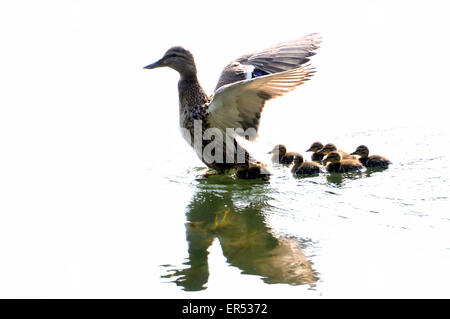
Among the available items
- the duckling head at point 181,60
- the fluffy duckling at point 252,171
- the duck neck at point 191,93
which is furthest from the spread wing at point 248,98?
the duckling head at point 181,60

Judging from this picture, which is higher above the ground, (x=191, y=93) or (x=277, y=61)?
(x=277, y=61)

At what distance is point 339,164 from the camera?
15.0ft

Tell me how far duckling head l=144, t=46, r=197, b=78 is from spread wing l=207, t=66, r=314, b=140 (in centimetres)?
57

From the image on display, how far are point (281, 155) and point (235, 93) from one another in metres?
1.54

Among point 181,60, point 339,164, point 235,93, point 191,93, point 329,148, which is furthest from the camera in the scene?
point 329,148

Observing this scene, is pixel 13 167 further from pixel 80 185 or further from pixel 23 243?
pixel 23 243

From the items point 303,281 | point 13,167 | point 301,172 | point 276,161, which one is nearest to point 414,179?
point 301,172

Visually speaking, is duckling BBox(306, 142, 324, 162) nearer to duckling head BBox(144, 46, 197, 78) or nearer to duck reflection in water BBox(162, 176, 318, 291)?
duck reflection in water BBox(162, 176, 318, 291)

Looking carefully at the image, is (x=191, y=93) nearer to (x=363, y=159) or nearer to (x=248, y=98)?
(x=248, y=98)

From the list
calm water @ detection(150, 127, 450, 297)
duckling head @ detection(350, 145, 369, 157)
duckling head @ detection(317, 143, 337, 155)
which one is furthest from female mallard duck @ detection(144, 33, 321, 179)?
duckling head @ detection(350, 145, 369, 157)

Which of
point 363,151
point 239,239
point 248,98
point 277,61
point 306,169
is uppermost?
point 277,61

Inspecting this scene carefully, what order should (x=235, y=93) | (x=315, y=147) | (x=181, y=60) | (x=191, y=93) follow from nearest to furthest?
(x=235, y=93)
(x=191, y=93)
(x=181, y=60)
(x=315, y=147)

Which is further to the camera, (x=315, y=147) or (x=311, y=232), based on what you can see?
(x=315, y=147)

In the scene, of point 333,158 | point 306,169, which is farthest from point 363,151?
point 306,169
